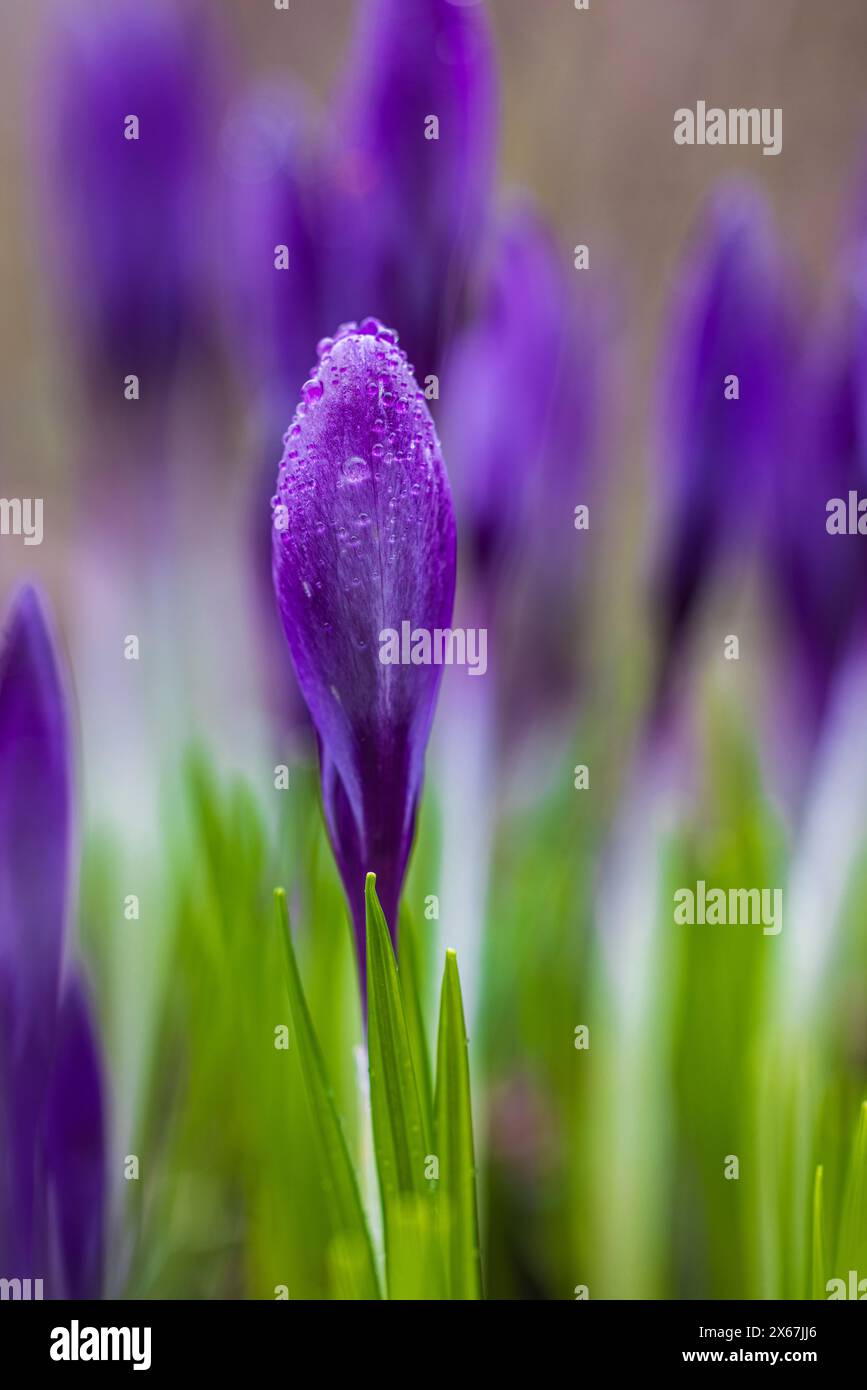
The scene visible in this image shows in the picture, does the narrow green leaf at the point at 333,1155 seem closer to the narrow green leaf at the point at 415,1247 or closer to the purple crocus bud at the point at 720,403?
the narrow green leaf at the point at 415,1247

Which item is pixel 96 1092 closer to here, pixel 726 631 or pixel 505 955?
pixel 505 955

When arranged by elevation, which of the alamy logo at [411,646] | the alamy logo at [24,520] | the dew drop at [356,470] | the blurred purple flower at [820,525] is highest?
the alamy logo at [24,520]

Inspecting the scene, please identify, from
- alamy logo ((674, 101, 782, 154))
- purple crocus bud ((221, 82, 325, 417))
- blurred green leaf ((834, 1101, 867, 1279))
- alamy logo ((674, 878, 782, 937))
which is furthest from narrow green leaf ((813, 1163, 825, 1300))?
alamy logo ((674, 101, 782, 154))

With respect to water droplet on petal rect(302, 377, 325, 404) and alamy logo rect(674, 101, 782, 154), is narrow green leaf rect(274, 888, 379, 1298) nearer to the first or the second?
water droplet on petal rect(302, 377, 325, 404)

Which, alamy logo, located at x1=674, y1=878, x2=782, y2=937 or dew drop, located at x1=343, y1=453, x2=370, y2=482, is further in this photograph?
alamy logo, located at x1=674, y1=878, x2=782, y2=937

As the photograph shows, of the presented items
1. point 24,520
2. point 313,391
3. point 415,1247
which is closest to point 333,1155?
point 415,1247

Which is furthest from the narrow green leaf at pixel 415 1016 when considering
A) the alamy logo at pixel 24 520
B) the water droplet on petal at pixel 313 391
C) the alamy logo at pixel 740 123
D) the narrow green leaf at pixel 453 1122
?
the alamy logo at pixel 740 123
